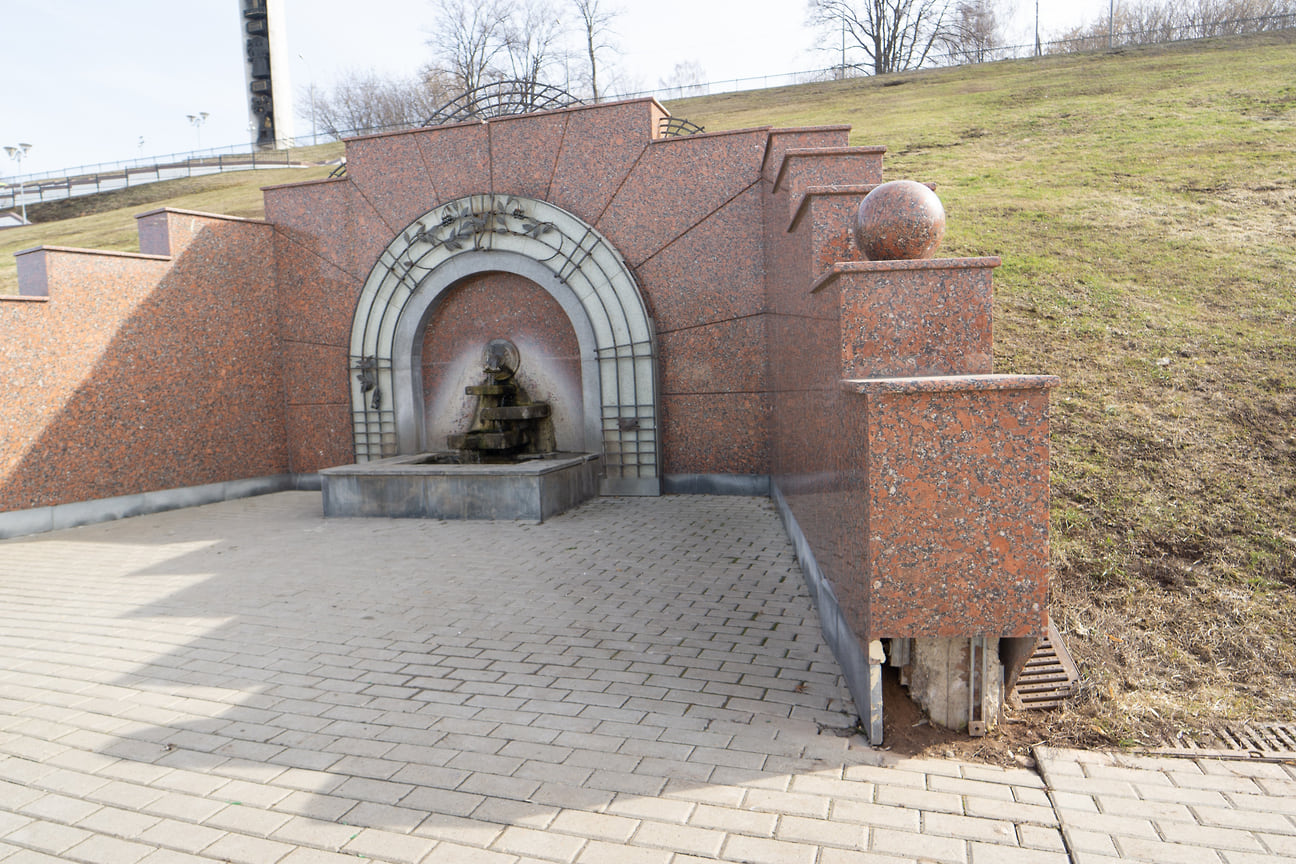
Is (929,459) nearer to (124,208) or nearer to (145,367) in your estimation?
(145,367)

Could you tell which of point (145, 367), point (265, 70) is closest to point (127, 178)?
point (265, 70)

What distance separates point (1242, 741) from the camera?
3.33 meters

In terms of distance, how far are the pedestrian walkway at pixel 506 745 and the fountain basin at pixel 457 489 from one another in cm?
187

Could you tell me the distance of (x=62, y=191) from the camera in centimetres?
3656

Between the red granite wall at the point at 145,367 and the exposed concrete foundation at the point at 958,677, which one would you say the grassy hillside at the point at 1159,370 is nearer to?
the exposed concrete foundation at the point at 958,677

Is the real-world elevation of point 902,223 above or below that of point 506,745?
above

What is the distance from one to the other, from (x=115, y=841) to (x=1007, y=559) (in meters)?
3.42

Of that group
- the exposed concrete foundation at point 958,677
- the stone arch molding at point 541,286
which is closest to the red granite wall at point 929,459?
the exposed concrete foundation at point 958,677

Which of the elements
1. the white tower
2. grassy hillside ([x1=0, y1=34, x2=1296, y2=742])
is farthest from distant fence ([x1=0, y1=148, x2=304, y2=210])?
grassy hillside ([x1=0, y1=34, x2=1296, y2=742])

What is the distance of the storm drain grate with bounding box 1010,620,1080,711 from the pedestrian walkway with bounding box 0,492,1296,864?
54 centimetres

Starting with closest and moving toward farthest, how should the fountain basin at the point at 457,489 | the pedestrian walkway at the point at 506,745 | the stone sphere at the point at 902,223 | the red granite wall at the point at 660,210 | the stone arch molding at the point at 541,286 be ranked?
the pedestrian walkway at the point at 506,745
the stone sphere at the point at 902,223
the fountain basin at the point at 457,489
the red granite wall at the point at 660,210
the stone arch molding at the point at 541,286

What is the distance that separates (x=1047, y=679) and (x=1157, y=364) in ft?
15.3

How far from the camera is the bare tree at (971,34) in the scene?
3694 centimetres

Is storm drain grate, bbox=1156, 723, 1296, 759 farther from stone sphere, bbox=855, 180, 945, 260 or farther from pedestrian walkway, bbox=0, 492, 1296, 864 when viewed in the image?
stone sphere, bbox=855, 180, 945, 260
